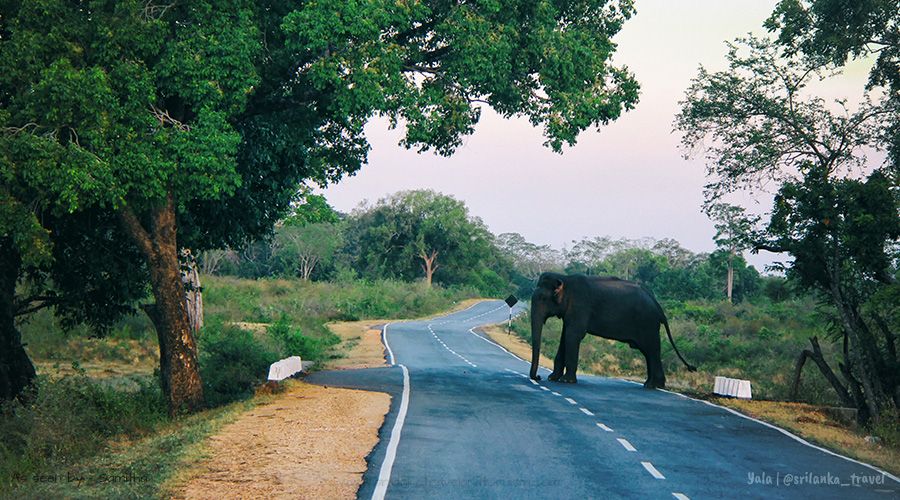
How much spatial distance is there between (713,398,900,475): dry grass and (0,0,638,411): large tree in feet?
25.4

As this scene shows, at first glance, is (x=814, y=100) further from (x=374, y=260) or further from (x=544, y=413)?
(x=374, y=260)

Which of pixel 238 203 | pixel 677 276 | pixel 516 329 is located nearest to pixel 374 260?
pixel 677 276

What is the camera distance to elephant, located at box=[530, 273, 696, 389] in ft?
89.2

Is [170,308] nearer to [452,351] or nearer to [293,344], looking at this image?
[293,344]

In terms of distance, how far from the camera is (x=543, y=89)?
20.9 metres

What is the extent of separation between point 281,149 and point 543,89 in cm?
625

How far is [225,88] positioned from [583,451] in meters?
9.83

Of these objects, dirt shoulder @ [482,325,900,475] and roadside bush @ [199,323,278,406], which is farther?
roadside bush @ [199,323,278,406]

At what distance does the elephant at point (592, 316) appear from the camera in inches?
1070

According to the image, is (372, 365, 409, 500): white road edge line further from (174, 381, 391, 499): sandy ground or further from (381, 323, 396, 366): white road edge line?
(381, 323, 396, 366): white road edge line

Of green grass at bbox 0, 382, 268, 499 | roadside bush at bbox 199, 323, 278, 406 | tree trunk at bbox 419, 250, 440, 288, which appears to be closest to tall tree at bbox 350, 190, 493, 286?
tree trunk at bbox 419, 250, 440, 288

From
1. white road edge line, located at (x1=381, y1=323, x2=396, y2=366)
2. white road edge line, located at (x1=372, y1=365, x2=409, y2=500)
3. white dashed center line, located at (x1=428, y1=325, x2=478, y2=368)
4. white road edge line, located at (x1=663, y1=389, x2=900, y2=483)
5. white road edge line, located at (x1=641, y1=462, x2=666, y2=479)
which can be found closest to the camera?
white road edge line, located at (x1=372, y1=365, x2=409, y2=500)

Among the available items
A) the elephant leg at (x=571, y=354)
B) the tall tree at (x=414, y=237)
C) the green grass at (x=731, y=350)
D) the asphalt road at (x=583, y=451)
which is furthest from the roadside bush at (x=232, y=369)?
the tall tree at (x=414, y=237)

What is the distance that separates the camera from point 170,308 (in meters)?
19.3
